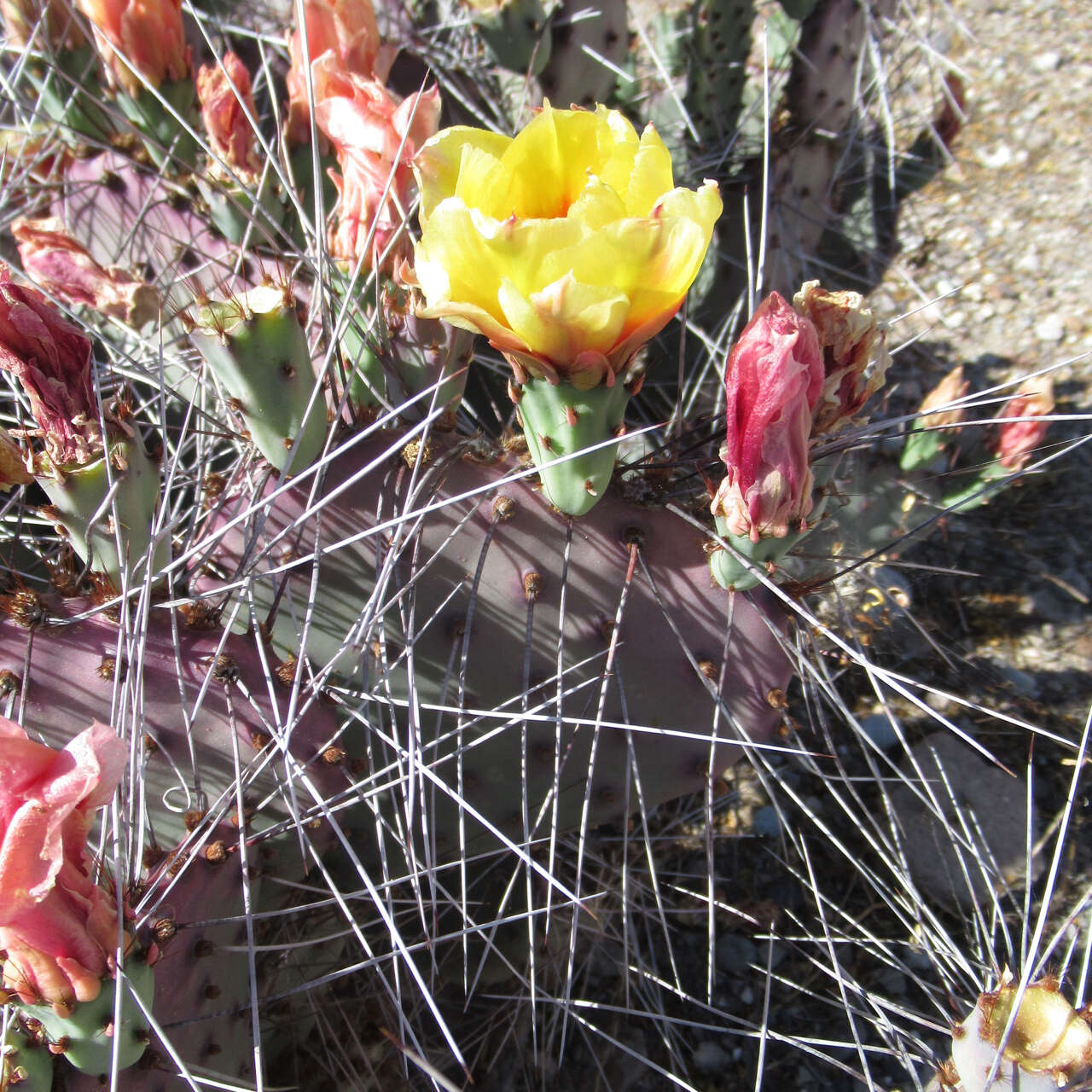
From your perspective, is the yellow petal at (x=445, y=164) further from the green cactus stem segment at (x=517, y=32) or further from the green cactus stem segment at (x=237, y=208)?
the green cactus stem segment at (x=517, y=32)

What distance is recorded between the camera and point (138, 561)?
85 centimetres

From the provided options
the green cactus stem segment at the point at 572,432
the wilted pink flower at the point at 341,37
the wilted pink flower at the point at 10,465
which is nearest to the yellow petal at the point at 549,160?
the green cactus stem segment at the point at 572,432

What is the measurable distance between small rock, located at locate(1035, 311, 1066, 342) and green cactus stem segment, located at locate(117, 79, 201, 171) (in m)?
1.55

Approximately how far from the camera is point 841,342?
0.76 meters

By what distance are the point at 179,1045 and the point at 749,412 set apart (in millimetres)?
728

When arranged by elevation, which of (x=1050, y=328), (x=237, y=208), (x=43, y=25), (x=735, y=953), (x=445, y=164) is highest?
(x=43, y=25)

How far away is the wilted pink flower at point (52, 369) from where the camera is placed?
0.71 metres

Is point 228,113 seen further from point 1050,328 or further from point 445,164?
point 1050,328

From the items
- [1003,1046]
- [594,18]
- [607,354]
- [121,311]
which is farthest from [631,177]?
[594,18]

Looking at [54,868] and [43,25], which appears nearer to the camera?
[54,868]

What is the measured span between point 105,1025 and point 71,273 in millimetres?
883

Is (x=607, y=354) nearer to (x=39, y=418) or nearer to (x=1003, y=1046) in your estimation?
(x=39, y=418)

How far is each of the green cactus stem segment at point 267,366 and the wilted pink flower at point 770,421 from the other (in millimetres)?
389

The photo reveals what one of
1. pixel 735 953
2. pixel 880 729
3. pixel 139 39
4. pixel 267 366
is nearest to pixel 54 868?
pixel 267 366
